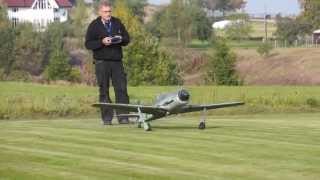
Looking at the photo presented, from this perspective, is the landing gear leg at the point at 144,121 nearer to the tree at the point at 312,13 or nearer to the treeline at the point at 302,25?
the tree at the point at 312,13

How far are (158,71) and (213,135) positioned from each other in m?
49.0

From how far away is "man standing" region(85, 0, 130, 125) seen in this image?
598 inches

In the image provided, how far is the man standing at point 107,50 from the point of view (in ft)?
49.8

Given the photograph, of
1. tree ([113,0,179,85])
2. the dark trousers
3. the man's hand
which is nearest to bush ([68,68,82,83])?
tree ([113,0,179,85])

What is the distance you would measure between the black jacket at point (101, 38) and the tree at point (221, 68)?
4392 cm

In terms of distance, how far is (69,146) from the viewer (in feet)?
36.6

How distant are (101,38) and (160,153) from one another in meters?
5.24

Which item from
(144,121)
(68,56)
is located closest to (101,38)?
(144,121)

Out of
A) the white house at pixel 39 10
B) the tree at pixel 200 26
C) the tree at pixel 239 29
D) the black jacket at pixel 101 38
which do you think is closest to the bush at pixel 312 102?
the black jacket at pixel 101 38

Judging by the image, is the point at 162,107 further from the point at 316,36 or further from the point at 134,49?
the point at 316,36

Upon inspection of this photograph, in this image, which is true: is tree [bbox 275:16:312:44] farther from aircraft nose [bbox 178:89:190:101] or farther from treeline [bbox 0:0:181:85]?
aircraft nose [bbox 178:89:190:101]

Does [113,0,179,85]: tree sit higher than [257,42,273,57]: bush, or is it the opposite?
[257,42,273,57]: bush

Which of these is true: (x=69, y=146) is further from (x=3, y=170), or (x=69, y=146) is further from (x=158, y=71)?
(x=158, y=71)

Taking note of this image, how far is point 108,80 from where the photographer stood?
1593 cm
